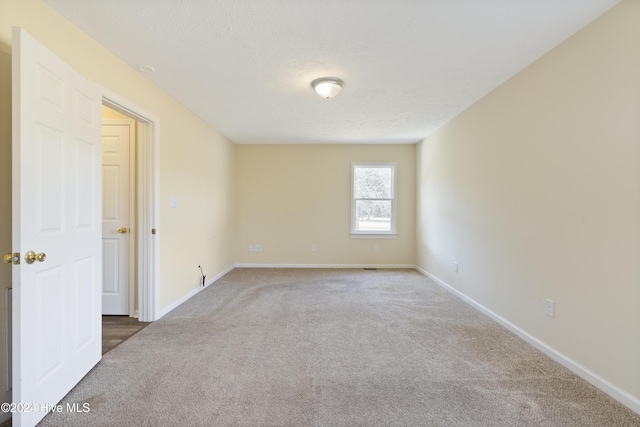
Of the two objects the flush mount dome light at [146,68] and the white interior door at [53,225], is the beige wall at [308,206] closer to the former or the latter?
the flush mount dome light at [146,68]

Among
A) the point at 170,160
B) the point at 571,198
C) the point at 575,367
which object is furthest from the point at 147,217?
the point at 575,367

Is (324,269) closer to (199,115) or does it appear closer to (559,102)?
(199,115)

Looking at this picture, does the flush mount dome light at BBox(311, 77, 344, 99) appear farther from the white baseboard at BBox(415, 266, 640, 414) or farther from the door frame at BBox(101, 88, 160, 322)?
the white baseboard at BBox(415, 266, 640, 414)

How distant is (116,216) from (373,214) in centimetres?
421

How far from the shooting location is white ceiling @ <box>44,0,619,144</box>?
5.97 feet

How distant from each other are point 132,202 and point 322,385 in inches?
105

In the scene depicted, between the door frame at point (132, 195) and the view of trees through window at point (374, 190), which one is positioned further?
the view of trees through window at point (374, 190)

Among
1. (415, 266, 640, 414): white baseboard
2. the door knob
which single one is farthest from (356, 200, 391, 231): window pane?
the door knob

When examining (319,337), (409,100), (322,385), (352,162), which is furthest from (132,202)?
(352,162)

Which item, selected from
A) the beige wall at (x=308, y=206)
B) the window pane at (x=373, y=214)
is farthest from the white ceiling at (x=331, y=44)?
the window pane at (x=373, y=214)

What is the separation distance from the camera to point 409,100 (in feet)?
11.0

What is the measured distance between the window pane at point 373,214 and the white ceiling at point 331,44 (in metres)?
2.46

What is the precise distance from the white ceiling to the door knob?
1543 millimetres

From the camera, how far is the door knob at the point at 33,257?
146cm
